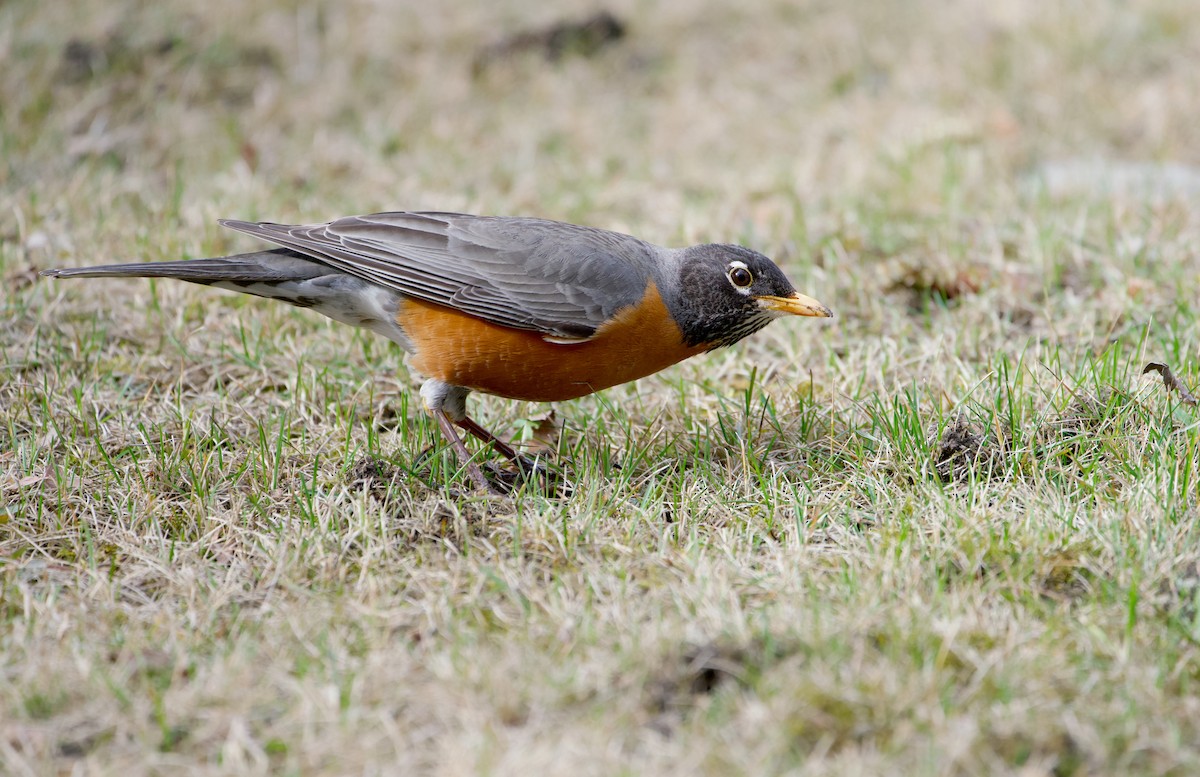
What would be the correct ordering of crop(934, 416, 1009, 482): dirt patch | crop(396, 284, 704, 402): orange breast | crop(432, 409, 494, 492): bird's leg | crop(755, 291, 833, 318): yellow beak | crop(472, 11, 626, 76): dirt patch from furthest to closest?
crop(472, 11, 626, 76): dirt patch → crop(755, 291, 833, 318): yellow beak → crop(396, 284, 704, 402): orange breast → crop(432, 409, 494, 492): bird's leg → crop(934, 416, 1009, 482): dirt patch

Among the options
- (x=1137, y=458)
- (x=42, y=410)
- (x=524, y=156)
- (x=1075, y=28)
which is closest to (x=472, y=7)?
(x=524, y=156)

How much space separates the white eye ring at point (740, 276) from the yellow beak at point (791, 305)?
0.21 ft

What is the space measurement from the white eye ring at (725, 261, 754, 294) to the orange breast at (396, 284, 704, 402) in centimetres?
28

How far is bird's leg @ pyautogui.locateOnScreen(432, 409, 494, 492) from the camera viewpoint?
14.0 feet

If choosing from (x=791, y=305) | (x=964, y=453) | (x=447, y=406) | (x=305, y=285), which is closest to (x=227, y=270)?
(x=305, y=285)

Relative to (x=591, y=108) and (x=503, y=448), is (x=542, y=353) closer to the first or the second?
(x=503, y=448)

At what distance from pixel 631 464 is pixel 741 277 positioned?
2.74 ft

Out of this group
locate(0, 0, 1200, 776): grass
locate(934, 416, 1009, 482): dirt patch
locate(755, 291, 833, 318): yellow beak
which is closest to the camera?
locate(0, 0, 1200, 776): grass

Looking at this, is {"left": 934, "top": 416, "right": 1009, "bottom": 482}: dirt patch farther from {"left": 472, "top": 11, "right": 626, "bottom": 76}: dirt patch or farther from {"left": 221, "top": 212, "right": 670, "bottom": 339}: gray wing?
{"left": 472, "top": 11, "right": 626, "bottom": 76}: dirt patch

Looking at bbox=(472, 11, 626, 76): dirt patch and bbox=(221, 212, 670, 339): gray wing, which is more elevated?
bbox=(472, 11, 626, 76): dirt patch

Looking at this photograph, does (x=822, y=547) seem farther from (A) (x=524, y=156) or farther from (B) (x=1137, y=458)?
(A) (x=524, y=156)

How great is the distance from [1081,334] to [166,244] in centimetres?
443

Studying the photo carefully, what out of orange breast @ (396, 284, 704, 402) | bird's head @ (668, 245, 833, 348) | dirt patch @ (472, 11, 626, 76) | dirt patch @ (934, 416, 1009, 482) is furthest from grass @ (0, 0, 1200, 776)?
dirt patch @ (472, 11, 626, 76)

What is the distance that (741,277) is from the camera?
4512 mm
